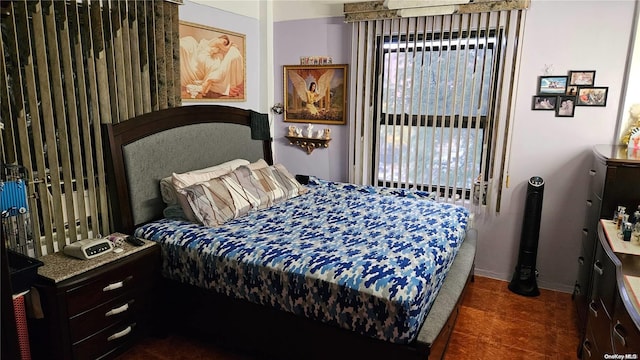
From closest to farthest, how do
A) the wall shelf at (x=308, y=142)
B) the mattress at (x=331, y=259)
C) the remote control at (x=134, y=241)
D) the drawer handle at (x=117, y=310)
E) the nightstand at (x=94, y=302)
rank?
the mattress at (x=331, y=259) → the nightstand at (x=94, y=302) → the drawer handle at (x=117, y=310) → the remote control at (x=134, y=241) → the wall shelf at (x=308, y=142)

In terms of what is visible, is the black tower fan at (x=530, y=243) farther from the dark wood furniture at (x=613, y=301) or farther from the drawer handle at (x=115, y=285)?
the drawer handle at (x=115, y=285)

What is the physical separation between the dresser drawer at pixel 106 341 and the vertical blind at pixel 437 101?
7.45ft

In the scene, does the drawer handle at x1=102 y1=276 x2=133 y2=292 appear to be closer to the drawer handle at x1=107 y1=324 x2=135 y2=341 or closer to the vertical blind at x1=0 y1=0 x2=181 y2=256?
the drawer handle at x1=107 y1=324 x2=135 y2=341

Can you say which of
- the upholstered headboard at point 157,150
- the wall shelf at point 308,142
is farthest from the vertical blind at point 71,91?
the wall shelf at point 308,142

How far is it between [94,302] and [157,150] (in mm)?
1074

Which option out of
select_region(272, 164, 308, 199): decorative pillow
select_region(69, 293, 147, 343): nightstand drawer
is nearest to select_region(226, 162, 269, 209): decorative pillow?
select_region(272, 164, 308, 199): decorative pillow

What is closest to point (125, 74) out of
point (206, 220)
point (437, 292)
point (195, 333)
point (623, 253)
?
point (206, 220)

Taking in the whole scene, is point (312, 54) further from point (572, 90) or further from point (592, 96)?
point (592, 96)

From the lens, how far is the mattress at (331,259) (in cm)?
185

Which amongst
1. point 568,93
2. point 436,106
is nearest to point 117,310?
point 436,106

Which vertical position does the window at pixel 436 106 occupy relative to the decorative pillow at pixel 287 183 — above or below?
above

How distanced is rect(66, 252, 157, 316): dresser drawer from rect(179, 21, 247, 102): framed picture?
4.59 ft

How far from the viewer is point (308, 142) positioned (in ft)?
13.3

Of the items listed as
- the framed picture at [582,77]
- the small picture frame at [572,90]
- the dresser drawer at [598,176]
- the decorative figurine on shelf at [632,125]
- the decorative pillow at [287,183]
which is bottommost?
the decorative pillow at [287,183]
